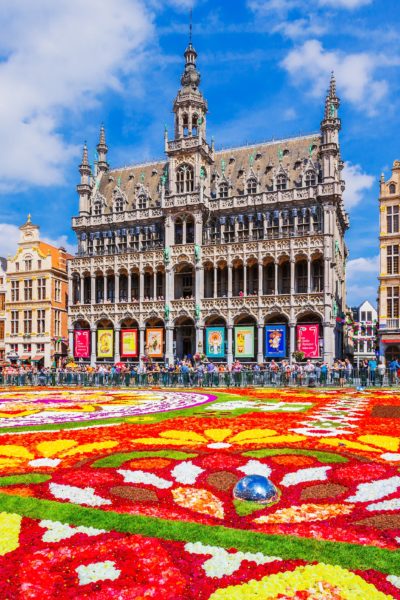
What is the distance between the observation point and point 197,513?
7238mm

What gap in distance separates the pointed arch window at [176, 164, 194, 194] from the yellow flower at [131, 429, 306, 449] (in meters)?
44.7

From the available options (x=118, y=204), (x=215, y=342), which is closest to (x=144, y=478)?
(x=215, y=342)

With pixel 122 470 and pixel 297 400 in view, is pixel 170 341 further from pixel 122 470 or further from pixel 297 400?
pixel 122 470

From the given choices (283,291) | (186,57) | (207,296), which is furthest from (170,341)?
(186,57)

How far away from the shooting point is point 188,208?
54844 mm

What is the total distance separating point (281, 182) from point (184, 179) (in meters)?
10.2

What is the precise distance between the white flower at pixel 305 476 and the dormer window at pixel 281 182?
4691 centimetres

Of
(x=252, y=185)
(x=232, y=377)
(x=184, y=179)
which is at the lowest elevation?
(x=232, y=377)

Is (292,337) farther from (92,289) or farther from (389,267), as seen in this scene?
(92,289)

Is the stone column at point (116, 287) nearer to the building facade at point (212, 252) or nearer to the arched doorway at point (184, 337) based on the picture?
the building facade at point (212, 252)

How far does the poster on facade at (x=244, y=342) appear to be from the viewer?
50.3 metres

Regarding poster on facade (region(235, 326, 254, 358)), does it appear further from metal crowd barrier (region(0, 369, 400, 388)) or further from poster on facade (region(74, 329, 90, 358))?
poster on facade (region(74, 329, 90, 358))

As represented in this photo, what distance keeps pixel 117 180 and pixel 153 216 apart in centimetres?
1016

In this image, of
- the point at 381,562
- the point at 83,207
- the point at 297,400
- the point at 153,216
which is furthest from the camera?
the point at 83,207
